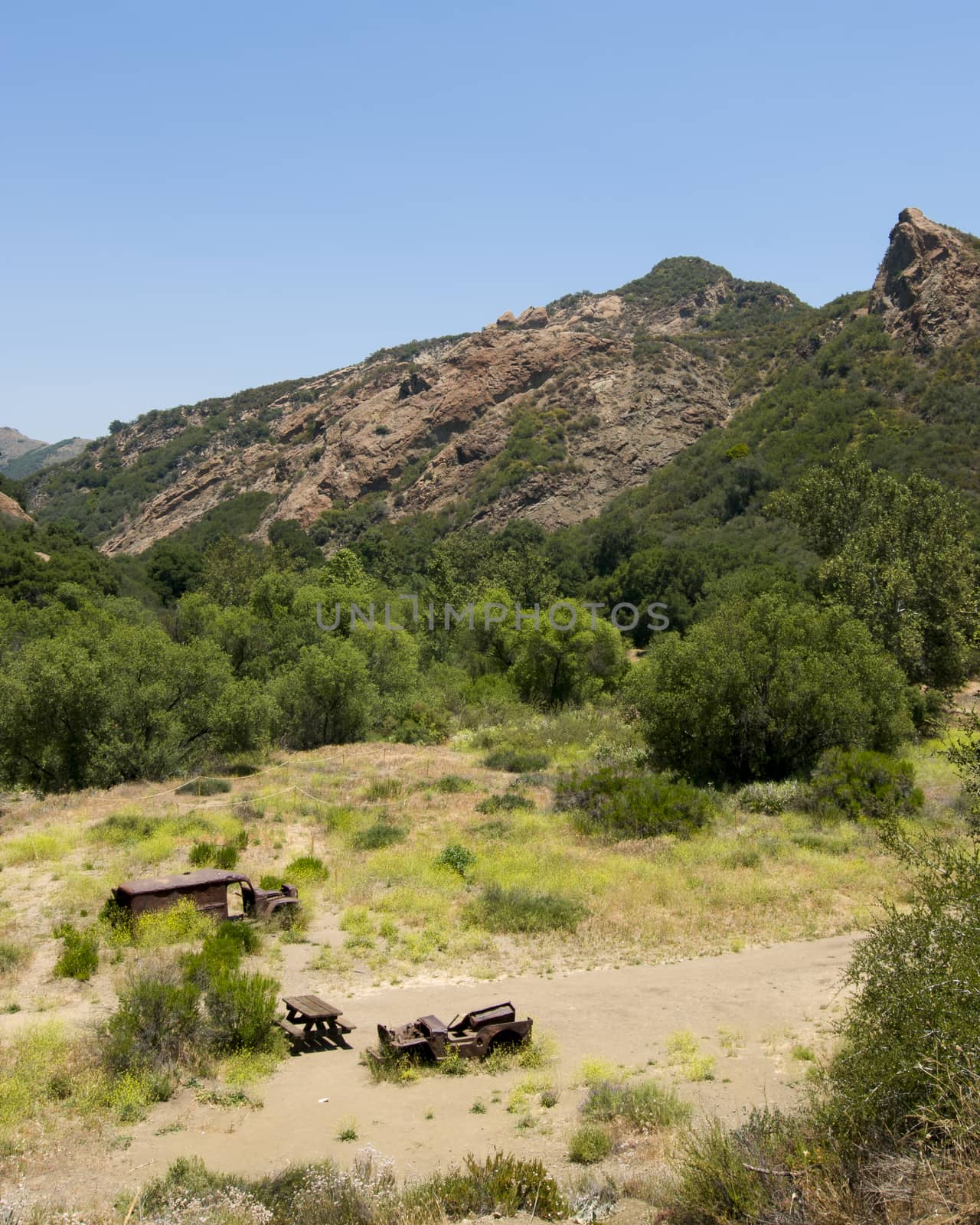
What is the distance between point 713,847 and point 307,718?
57.1ft

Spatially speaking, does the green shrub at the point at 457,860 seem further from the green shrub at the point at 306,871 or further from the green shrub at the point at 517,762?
the green shrub at the point at 517,762

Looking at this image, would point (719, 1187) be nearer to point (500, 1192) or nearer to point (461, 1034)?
point (500, 1192)

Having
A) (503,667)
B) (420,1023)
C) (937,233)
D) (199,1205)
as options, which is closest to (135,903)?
(420,1023)

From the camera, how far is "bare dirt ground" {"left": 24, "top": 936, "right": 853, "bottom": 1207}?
22.4 ft

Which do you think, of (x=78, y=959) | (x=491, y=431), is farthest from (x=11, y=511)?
(x=78, y=959)

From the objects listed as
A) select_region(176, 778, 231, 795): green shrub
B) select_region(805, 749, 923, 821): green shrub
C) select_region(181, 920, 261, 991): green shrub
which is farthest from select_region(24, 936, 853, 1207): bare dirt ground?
Answer: select_region(176, 778, 231, 795): green shrub

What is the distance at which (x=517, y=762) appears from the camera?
87.3ft

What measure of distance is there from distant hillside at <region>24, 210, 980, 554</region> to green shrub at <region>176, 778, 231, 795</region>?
41.1m

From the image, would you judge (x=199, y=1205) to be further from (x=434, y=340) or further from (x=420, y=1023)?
(x=434, y=340)

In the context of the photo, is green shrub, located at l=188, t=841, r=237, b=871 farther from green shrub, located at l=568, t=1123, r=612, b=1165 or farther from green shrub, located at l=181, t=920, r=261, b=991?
green shrub, located at l=568, t=1123, r=612, b=1165

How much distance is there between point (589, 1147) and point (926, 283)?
7515 cm

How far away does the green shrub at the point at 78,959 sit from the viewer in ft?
34.8

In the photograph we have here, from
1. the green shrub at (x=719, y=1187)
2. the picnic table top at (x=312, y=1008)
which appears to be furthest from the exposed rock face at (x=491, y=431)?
the green shrub at (x=719, y=1187)

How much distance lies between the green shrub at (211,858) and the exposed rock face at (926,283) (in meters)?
63.9
